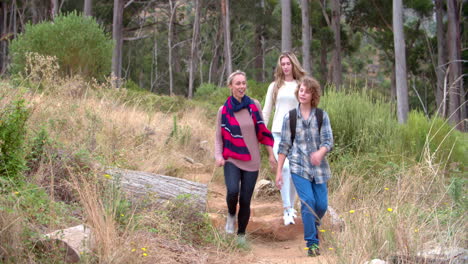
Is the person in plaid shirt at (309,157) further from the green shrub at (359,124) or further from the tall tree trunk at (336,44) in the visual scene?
the tall tree trunk at (336,44)

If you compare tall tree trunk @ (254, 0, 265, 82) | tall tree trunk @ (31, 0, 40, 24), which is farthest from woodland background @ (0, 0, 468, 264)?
tall tree trunk @ (254, 0, 265, 82)

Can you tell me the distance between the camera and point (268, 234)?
18.9 ft

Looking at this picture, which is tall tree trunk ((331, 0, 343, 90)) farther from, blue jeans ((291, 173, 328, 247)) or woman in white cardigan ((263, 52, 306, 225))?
blue jeans ((291, 173, 328, 247))

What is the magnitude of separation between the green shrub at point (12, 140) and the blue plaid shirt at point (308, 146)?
2.15 metres

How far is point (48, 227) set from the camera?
3.99 meters

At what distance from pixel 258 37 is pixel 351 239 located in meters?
30.1

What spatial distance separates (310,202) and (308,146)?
451 millimetres

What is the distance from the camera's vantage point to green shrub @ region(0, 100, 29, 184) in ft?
14.4

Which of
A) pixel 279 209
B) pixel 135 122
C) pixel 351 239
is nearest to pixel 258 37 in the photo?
pixel 135 122

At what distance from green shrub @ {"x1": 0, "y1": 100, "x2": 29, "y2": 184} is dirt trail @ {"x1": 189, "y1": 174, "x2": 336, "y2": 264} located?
6.19ft

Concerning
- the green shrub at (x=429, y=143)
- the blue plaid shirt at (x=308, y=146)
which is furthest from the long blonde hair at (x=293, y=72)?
the green shrub at (x=429, y=143)

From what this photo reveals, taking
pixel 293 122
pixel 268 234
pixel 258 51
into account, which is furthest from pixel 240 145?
pixel 258 51

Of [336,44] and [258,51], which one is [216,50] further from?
[336,44]

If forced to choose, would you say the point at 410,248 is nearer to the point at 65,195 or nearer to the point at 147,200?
the point at 147,200
